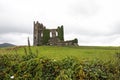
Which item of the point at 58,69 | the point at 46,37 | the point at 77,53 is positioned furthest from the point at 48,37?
the point at 58,69

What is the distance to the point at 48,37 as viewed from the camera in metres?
91.8

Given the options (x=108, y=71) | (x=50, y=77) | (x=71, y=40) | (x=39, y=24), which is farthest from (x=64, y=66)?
(x=39, y=24)

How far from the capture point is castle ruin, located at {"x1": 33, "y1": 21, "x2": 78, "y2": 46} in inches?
3558

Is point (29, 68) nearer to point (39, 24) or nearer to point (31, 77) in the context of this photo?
point (31, 77)

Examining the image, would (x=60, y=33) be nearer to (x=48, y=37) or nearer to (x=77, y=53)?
(x=48, y=37)

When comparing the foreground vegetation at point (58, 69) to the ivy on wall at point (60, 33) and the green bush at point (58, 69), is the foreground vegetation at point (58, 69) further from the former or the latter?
the ivy on wall at point (60, 33)

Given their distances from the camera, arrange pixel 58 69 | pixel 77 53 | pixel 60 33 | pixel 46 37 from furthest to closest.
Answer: pixel 46 37 → pixel 60 33 → pixel 77 53 → pixel 58 69

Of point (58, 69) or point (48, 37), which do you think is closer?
point (58, 69)

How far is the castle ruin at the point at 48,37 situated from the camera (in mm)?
90375

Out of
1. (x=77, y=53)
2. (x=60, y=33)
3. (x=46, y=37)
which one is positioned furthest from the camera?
(x=46, y=37)

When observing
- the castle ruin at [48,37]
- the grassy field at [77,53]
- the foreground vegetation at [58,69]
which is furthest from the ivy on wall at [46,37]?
the foreground vegetation at [58,69]

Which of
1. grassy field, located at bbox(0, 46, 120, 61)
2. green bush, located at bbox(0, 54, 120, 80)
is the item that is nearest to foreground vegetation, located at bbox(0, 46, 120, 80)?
green bush, located at bbox(0, 54, 120, 80)

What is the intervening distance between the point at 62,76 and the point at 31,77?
1083mm

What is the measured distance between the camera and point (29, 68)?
11641 millimetres
